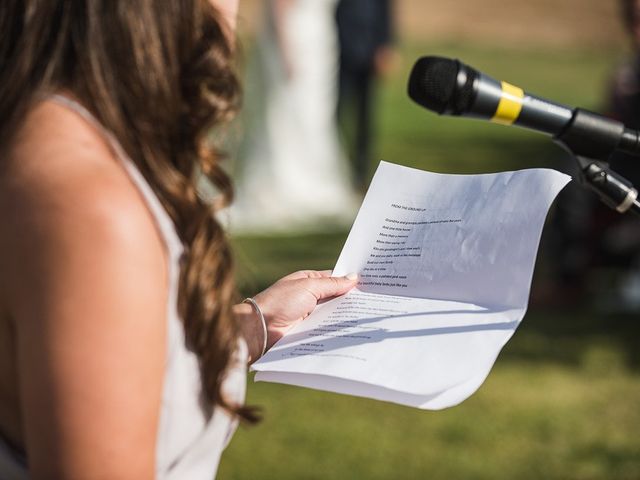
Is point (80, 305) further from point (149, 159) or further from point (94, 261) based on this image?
point (149, 159)

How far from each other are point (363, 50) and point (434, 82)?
7232mm

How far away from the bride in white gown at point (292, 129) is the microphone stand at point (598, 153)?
6.62 meters

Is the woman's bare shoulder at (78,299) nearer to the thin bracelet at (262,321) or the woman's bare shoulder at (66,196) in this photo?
the woman's bare shoulder at (66,196)

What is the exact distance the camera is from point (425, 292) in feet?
5.43

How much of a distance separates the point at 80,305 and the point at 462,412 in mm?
3413

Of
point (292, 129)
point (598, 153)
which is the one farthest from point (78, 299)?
point (292, 129)

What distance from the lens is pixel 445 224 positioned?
5.54 feet

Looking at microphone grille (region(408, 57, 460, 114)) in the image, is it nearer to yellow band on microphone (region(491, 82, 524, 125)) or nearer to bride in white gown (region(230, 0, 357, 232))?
yellow band on microphone (region(491, 82, 524, 125))

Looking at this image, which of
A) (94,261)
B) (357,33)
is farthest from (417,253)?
(357,33)

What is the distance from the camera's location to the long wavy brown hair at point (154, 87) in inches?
49.6

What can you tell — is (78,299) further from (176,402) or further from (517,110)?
(517,110)

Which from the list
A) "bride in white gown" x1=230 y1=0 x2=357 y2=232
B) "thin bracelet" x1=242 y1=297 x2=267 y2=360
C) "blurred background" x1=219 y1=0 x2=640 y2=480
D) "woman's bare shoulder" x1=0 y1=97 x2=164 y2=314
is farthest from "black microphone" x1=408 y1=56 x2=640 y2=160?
"bride in white gown" x1=230 y1=0 x2=357 y2=232

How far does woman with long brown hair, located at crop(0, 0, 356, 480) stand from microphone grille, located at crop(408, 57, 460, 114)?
1.15ft

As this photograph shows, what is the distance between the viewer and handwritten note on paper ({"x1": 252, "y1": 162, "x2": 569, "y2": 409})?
4.80ft
